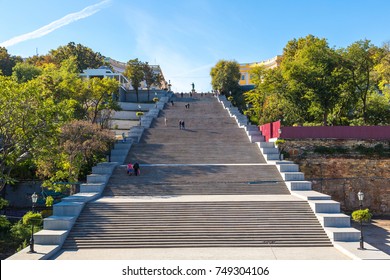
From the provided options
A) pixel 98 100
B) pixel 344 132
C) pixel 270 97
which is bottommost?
pixel 344 132

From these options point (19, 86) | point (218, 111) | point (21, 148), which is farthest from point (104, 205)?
point (218, 111)

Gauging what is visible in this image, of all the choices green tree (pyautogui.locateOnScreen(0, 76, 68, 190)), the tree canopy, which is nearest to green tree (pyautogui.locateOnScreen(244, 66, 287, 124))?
the tree canopy

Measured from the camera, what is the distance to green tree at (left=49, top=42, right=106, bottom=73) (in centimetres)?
7338

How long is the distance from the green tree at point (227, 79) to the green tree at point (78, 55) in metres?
26.8

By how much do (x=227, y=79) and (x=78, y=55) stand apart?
31.8 metres

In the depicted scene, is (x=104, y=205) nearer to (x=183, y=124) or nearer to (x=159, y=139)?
(x=159, y=139)

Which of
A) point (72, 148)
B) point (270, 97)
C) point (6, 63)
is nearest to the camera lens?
point (72, 148)

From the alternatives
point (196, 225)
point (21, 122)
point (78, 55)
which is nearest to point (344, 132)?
point (196, 225)

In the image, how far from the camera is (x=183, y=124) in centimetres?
4019

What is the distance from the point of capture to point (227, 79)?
229ft

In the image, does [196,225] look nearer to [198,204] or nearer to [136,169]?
[198,204]

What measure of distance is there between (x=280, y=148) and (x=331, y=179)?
5123 mm

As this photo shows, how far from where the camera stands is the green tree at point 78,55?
7338 cm

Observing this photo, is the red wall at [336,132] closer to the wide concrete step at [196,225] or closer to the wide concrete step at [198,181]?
→ the wide concrete step at [198,181]
